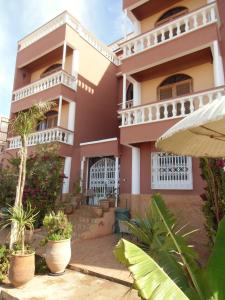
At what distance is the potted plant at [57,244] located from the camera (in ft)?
21.4

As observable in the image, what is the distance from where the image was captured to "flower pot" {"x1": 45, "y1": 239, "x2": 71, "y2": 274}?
6500mm

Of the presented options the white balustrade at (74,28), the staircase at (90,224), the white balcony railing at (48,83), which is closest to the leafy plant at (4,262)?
the staircase at (90,224)

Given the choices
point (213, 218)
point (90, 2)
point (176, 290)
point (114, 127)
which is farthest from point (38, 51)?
point (176, 290)

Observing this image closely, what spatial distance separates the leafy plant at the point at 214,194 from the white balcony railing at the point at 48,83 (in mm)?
10095

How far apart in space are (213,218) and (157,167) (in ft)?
14.1

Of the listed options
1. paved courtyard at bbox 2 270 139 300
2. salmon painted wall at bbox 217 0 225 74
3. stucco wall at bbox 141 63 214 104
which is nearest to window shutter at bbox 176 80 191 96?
stucco wall at bbox 141 63 214 104

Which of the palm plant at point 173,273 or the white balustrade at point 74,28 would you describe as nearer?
the palm plant at point 173,273

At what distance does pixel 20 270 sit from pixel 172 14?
13091mm

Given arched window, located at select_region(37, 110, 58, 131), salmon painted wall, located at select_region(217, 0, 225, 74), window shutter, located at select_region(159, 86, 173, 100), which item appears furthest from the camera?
arched window, located at select_region(37, 110, 58, 131)

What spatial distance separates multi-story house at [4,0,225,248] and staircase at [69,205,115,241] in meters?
1.32

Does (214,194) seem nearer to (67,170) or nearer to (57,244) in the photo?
(57,244)

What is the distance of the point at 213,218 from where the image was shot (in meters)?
7.05

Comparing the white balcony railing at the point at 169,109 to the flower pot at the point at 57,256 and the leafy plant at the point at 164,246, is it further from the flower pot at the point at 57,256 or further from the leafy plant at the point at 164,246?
the flower pot at the point at 57,256

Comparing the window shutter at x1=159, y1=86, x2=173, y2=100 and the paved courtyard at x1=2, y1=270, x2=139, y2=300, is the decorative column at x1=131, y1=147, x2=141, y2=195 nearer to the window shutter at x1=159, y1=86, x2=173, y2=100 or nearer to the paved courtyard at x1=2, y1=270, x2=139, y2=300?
the window shutter at x1=159, y1=86, x2=173, y2=100
